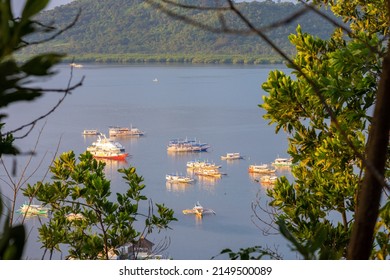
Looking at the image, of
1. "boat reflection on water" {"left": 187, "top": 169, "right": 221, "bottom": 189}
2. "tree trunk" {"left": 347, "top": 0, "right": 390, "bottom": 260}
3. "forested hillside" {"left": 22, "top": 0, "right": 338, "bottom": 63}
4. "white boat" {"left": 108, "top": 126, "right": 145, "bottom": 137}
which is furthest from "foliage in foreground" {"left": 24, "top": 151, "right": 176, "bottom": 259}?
"white boat" {"left": 108, "top": 126, "right": 145, "bottom": 137}

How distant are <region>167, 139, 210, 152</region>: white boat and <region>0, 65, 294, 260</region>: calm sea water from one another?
0.21 m

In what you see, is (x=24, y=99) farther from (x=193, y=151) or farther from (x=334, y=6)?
(x=193, y=151)

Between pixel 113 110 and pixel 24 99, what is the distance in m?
24.3

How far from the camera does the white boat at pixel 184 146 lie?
62.3 feet

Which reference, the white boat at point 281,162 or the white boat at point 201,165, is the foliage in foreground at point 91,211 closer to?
the white boat at point 281,162

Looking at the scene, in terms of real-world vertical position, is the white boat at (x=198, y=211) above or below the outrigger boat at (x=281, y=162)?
below

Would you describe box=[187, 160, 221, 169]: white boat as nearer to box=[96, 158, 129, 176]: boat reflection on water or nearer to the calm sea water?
the calm sea water

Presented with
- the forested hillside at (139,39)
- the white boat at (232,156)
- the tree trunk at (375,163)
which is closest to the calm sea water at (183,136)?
the white boat at (232,156)

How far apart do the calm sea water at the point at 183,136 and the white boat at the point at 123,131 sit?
0.25 metres

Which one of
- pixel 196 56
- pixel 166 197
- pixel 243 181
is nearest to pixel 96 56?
pixel 196 56

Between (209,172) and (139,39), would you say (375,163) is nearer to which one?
(209,172)

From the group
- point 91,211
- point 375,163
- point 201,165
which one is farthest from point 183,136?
point 375,163

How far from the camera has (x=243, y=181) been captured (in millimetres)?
17094

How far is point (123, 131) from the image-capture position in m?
20.6
